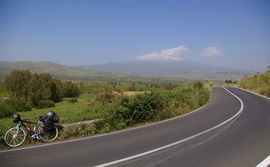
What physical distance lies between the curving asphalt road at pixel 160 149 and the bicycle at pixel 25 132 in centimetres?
63

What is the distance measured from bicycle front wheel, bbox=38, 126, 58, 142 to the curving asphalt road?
2.17 ft

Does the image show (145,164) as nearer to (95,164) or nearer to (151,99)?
(95,164)

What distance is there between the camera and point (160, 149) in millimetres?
6316

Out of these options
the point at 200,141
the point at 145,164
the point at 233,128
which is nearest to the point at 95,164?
the point at 145,164

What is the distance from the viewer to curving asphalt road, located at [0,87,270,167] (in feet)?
17.7

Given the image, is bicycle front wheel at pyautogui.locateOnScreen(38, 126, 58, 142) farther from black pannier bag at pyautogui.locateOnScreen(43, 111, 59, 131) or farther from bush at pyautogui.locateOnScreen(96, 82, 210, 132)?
bush at pyautogui.locateOnScreen(96, 82, 210, 132)

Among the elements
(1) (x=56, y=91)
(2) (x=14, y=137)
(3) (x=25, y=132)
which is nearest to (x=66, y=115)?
(3) (x=25, y=132)

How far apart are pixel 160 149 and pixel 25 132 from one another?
4467 millimetres

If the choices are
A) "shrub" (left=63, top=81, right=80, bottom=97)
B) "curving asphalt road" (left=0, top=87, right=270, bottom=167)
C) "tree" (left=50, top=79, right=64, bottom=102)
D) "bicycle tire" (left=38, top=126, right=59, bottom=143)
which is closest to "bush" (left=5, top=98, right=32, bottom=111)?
"tree" (left=50, top=79, right=64, bottom=102)

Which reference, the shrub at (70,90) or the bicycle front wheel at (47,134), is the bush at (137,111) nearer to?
the bicycle front wheel at (47,134)

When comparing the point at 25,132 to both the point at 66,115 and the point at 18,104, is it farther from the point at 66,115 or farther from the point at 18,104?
the point at 18,104

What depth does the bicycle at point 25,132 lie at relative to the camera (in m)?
6.89

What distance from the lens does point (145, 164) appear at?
5.20m

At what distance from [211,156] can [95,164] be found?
3.03 metres
